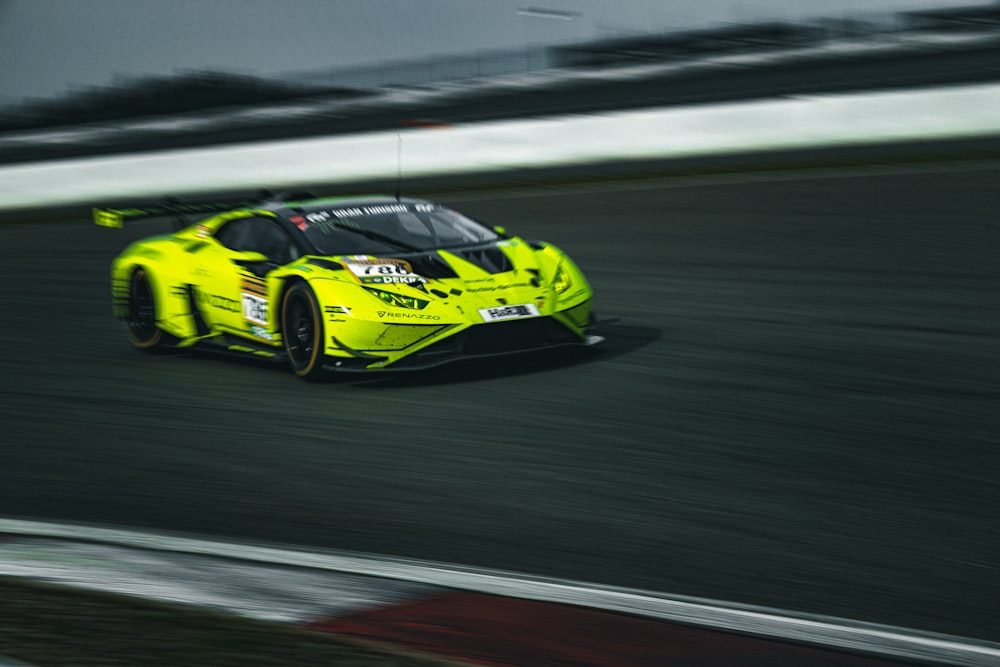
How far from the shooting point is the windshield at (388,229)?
8.48 metres

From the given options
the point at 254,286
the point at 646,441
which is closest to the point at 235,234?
the point at 254,286

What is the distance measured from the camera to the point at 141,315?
9.99 m

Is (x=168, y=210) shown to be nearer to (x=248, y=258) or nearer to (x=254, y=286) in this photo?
(x=248, y=258)

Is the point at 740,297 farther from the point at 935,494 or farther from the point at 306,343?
the point at 935,494

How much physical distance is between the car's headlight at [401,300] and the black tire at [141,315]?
257 cm

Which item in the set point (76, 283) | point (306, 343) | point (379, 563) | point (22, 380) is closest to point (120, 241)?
point (76, 283)

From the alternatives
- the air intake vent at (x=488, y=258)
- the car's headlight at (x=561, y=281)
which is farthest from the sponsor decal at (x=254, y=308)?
the car's headlight at (x=561, y=281)

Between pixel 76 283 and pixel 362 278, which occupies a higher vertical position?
pixel 362 278

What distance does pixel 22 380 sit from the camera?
903 cm

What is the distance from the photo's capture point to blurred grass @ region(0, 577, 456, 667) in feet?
12.7

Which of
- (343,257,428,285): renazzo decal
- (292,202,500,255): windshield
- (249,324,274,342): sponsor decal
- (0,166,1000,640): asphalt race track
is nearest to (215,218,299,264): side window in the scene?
(292,202,500,255): windshield

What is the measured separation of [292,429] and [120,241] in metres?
9.65

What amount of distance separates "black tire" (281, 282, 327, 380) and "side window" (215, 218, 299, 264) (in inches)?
14.3

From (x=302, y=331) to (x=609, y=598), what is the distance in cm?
429
